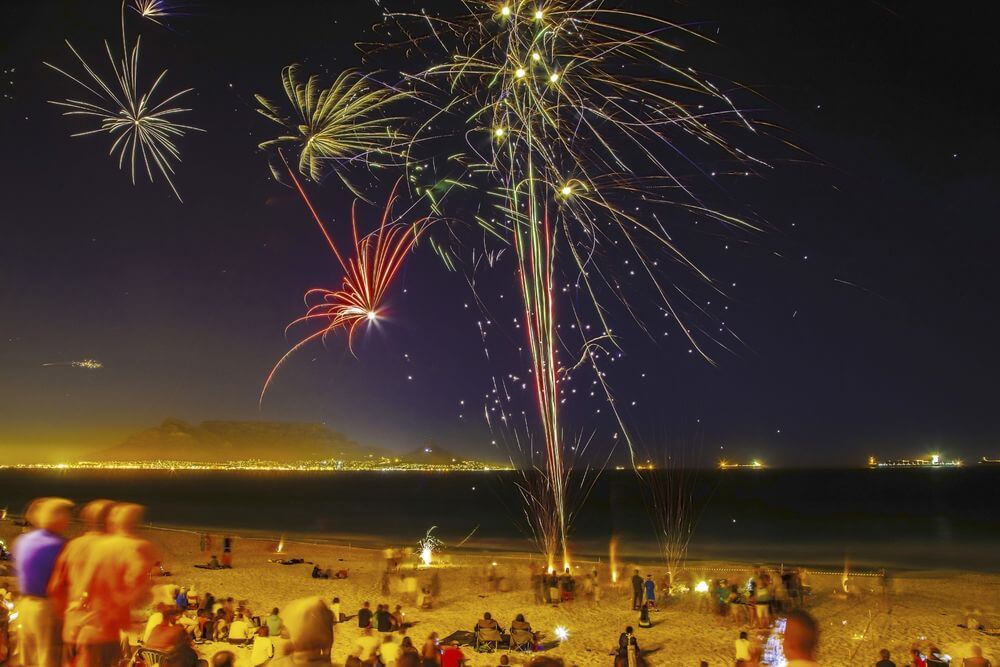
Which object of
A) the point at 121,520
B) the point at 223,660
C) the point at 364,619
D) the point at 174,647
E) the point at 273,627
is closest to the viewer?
the point at 121,520

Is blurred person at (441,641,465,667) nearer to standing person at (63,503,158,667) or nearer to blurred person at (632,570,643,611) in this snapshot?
standing person at (63,503,158,667)

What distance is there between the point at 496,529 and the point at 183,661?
157 feet

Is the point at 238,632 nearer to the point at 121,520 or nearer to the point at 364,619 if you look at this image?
the point at 364,619

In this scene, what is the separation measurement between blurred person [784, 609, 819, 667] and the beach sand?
A: 8.09m

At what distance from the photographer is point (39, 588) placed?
15.8 ft

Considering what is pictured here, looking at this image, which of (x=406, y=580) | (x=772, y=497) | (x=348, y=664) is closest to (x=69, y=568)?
(x=348, y=664)

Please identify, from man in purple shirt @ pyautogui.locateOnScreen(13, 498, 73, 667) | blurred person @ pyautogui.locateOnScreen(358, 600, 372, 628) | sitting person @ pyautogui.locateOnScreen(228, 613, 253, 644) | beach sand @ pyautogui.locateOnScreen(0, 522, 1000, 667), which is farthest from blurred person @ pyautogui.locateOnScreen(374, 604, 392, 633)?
man in purple shirt @ pyautogui.locateOnScreen(13, 498, 73, 667)

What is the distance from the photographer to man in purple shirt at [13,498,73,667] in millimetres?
4809

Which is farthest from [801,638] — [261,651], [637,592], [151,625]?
[637,592]

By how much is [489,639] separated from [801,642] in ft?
29.0

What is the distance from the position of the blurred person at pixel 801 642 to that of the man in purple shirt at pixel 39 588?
4211mm

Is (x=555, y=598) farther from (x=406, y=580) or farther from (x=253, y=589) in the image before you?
(x=253, y=589)

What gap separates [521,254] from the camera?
1463cm

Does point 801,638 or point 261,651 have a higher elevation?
point 801,638
